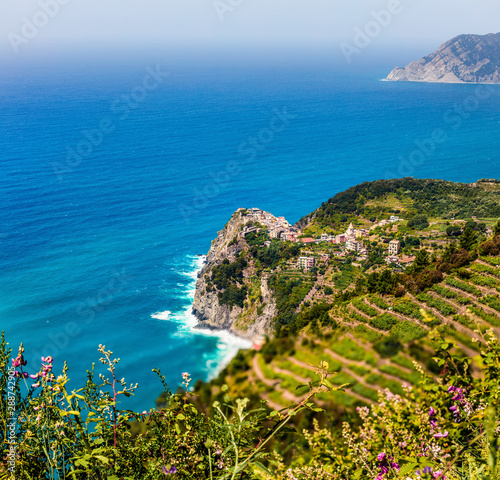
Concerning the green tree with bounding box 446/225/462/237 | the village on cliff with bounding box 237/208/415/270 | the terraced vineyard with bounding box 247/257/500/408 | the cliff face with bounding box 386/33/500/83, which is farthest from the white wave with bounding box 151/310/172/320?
the cliff face with bounding box 386/33/500/83

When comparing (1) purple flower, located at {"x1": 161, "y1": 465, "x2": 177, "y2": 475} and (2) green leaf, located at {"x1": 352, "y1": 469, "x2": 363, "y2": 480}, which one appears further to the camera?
(2) green leaf, located at {"x1": 352, "y1": 469, "x2": 363, "y2": 480}

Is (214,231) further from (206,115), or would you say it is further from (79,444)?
(206,115)

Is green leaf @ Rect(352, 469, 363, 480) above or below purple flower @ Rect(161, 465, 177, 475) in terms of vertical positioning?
below

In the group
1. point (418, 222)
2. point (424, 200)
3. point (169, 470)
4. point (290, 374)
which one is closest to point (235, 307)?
point (418, 222)

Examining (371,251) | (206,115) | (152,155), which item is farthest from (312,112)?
(371,251)

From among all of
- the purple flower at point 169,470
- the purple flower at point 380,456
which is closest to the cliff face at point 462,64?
the purple flower at point 380,456

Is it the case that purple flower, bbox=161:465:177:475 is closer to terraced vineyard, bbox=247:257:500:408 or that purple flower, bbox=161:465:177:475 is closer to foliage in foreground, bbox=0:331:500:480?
foliage in foreground, bbox=0:331:500:480
